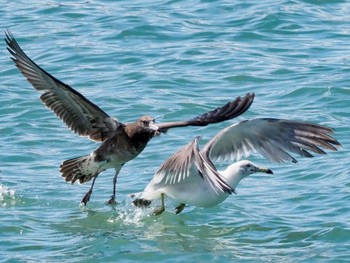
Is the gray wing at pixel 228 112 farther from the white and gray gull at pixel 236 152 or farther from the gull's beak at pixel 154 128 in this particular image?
the gull's beak at pixel 154 128

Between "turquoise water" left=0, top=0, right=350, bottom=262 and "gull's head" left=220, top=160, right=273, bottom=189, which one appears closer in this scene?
"turquoise water" left=0, top=0, right=350, bottom=262

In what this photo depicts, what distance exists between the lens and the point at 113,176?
484 inches

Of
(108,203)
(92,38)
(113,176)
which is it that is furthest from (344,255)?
(92,38)

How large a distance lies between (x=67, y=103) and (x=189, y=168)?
1.81 metres

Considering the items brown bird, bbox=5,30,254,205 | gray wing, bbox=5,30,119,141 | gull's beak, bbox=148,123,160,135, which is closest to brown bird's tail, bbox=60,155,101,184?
brown bird, bbox=5,30,254,205

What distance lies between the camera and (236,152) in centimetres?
1077

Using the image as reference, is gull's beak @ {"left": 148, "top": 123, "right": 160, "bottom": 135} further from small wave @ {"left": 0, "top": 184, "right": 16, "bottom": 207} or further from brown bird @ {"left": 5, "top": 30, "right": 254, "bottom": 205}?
small wave @ {"left": 0, "top": 184, "right": 16, "bottom": 207}

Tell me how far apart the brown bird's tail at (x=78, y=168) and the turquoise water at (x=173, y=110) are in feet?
0.87

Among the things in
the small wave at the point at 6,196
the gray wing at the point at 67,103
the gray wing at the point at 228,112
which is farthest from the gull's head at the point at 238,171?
the small wave at the point at 6,196

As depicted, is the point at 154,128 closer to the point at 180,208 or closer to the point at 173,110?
the point at 180,208

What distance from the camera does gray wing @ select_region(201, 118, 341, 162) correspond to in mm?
10289

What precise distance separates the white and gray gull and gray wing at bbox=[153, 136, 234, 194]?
Answer: 0.01 m

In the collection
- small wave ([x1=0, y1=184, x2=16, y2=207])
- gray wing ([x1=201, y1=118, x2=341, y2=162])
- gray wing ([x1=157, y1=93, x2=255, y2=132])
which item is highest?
gray wing ([x1=157, y1=93, x2=255, y2=132])

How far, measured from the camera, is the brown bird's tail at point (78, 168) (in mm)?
11281
